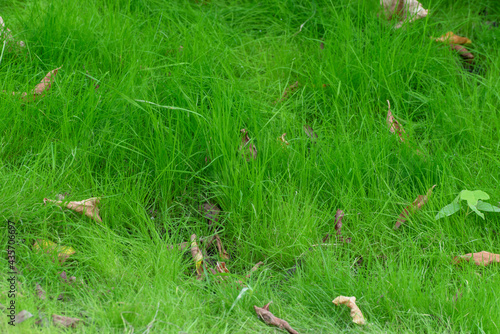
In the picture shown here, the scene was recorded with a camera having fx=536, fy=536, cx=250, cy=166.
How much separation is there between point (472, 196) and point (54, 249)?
2.02 metres

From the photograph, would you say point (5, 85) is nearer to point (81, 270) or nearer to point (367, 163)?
point (81, 270)

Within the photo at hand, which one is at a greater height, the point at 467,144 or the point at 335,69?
the point at 335,69

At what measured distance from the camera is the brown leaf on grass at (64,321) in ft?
7.02

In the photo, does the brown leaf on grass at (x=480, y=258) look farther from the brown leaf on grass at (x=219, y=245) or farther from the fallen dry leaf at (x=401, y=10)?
the fallen dry leaf at (x=401, y=10)

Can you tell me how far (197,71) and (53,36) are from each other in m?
0.94

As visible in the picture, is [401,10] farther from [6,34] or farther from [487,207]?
[6,34]

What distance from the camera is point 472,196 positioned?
264 centimetres

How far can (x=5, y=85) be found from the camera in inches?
121

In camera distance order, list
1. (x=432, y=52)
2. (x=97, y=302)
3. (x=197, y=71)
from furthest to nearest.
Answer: (x=432, y=52)
(x=197, y=71)
(x=97, y=302)

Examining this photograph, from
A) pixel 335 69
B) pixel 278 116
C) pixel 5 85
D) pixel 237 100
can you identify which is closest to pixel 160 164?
pixel 237 100

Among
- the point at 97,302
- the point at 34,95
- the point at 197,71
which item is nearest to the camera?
the point at 97,302

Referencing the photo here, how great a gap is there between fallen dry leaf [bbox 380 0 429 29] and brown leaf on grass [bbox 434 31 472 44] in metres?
0.20

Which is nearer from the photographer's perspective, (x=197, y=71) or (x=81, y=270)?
(x=81, y=270)

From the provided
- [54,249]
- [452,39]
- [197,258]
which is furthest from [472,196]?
[54,249]
